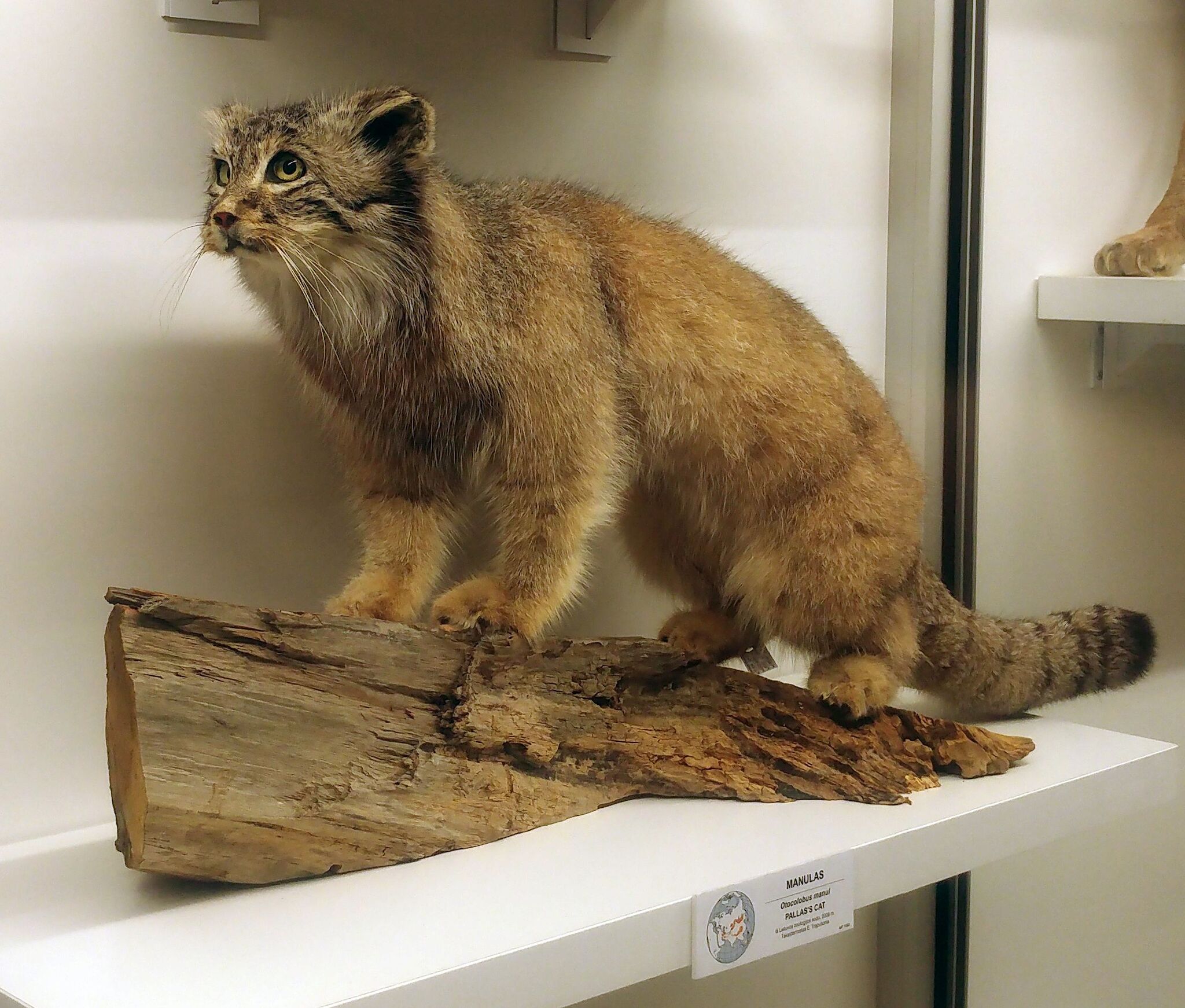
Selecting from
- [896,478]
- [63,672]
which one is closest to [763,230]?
[896,478]

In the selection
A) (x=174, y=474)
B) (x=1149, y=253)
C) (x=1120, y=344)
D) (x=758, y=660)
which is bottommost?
(x=758, y=660)

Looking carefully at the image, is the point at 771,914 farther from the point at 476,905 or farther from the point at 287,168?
the point at 287,168

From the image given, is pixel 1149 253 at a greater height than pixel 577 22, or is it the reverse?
pixel 577 22

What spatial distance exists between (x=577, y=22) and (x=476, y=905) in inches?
37.4

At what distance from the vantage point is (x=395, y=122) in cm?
112

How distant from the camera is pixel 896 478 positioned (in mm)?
1405

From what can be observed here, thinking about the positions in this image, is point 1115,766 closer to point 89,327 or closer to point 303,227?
point 303,227

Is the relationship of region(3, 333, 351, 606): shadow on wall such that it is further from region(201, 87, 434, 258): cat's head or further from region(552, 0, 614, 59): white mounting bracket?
region(552, 0, 614, 59): white mounting bracket

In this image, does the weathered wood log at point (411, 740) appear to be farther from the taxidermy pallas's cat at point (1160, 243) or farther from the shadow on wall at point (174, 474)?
the taxidermy pallas's cat at point (1160, 243)

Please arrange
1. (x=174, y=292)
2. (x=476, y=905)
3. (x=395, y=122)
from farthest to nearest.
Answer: (x=174, y=292)
(x=395, y=122)
(x=476, y=905)

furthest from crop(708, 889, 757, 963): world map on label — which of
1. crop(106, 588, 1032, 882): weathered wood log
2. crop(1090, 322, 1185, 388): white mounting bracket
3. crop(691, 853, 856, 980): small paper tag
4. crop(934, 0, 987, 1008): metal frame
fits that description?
crop(1090, 322, 1185, 388): white mounting bracket

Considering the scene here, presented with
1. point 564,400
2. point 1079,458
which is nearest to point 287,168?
point 564,400

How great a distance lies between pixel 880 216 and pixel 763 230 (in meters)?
0.22

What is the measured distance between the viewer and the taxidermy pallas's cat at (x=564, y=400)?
1114mm
